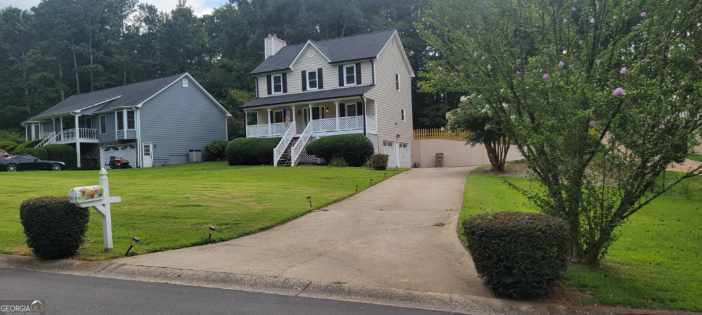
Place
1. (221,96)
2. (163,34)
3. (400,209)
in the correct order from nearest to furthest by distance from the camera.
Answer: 1. (400,209)
2. (221,96)
3. (163,34)

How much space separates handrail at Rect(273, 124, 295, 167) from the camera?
27.3m

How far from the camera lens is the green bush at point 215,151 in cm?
3631

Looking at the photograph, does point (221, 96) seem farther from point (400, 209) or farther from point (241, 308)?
point (241, 308)

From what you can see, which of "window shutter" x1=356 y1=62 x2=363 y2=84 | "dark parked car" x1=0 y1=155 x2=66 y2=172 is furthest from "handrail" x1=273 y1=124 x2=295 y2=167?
"dark parked car" x1=0 y1=155 x2=66 y2=172

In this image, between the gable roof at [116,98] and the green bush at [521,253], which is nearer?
the green bush at [521,253]

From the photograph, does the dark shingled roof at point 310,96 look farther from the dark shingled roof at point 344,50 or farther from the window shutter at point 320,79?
the dark shingled roof at point 344,50

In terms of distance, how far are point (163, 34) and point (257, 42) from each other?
43.7 ft

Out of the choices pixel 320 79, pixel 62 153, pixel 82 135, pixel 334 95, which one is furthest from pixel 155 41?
pixel 334 95

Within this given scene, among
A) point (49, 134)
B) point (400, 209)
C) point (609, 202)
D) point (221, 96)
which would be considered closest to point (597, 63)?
point (609, 202)

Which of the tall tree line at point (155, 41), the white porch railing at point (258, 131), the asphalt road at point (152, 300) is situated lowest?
the asphalt road at point (152, 300)

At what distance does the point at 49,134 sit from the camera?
130ft

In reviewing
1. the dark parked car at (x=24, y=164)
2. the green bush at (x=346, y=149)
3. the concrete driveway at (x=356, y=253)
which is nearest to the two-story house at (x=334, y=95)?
the green bush at (x=346, y=149)

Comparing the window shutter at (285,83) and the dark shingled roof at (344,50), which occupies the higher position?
the dark shingled roof at (344,50)

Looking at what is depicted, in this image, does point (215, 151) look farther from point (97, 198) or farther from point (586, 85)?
point (586, 85)
